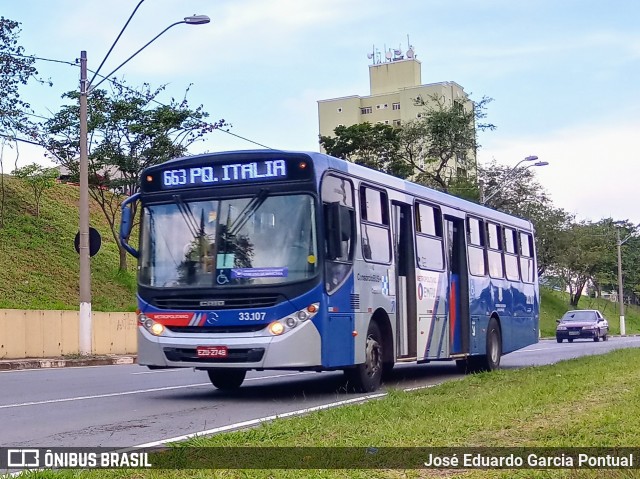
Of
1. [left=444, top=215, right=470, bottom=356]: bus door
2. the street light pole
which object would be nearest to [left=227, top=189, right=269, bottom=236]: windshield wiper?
[left=444, top=215, right=470, bottom=356]: bus door

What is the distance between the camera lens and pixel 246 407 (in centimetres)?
1152

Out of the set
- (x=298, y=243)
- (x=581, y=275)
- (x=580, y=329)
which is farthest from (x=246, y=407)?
(x=581, y=275)

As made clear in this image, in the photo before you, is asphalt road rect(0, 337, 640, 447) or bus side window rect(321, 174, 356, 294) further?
bus side window rect(321, 174, 356, 294)

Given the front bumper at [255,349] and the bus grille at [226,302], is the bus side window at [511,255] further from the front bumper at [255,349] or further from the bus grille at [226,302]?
the bus grille at [226,302]

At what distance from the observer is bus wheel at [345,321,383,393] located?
42.5 ft

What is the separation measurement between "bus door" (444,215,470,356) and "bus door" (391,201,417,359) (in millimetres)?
1700

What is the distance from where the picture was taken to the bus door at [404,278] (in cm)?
1428

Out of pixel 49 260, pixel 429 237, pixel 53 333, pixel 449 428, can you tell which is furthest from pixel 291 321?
pixel 49 260

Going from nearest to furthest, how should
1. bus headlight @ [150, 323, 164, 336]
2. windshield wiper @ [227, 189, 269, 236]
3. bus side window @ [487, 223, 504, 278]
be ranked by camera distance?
windshield wiper @ [227, 189, 269, 236]
bus headlight @ [150, 323, 164, 336]
bus side window @ [487, 223, 504, 278]

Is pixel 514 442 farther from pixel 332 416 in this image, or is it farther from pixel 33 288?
pixel 33 288

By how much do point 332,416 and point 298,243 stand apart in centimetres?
317

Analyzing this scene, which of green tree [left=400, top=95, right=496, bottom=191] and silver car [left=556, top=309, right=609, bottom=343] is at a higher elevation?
green tree [left=400, top=95, right=496, bottom=191]

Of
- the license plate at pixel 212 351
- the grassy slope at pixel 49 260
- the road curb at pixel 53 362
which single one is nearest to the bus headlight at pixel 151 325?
the license plate at pixel 212 351

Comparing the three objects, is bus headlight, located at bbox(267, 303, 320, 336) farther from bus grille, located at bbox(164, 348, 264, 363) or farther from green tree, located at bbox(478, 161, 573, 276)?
green tree, located at bbox(478, 161, 573, 276)
